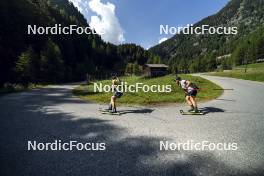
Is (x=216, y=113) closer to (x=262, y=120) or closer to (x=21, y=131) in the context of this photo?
(x=262, y=120)

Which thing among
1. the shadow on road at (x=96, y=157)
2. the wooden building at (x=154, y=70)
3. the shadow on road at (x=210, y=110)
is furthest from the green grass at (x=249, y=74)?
the shadow on road at (x=96, y=157)

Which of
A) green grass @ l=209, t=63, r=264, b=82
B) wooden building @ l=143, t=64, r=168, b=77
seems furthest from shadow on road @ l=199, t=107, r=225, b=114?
wooden building @ l=143, t=64, r=168, b=77

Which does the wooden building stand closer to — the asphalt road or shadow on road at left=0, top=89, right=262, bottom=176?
the asphalt road

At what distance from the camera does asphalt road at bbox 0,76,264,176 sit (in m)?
6.81

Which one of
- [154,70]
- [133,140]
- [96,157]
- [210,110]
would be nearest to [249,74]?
[154,70]

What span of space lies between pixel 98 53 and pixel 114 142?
140670mm

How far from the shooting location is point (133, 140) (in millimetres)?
9203

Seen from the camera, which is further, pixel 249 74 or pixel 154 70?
pixel 154 70

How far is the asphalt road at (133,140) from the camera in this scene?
6.81m

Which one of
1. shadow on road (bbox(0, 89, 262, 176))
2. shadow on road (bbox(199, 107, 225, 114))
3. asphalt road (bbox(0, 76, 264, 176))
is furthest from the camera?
shadow on road (bbox(199, 107, 225, 114))

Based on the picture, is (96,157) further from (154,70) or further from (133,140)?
(154,70)

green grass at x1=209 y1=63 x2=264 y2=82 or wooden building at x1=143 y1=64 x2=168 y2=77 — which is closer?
green grass at x1=209 y1=63 x2=264 y2=82

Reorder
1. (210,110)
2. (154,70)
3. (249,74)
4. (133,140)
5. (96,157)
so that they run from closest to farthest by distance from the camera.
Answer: (96,157)
(133,140)
(210,110)
(249,74)
(154,70)

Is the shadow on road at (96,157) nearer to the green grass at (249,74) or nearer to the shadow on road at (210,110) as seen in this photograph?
the shadow on road at (210,110)
